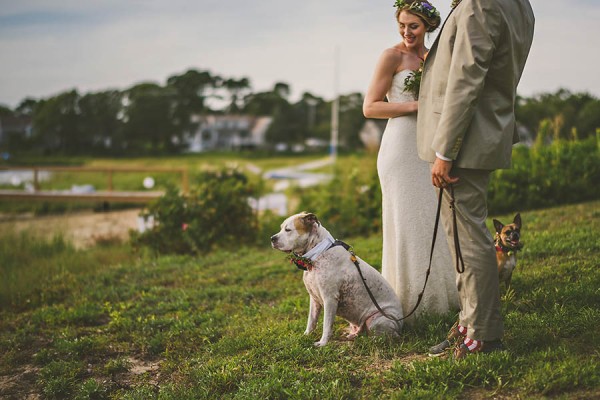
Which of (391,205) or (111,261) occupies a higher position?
(391,205)

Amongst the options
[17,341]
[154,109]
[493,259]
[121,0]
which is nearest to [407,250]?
[493,259]

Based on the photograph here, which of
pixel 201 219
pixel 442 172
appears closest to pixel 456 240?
pixel 442 172

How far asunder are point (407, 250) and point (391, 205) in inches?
15.2

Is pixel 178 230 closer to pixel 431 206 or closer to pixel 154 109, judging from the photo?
pixel 431 206

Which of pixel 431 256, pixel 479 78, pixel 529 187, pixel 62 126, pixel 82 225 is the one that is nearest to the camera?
pixel 479 78

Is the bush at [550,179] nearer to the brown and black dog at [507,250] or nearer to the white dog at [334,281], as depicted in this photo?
the brown and black dog at [507,250]

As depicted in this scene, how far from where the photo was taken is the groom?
10.5ft

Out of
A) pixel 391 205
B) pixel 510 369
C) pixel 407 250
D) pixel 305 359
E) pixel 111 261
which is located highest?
pixel 391 205

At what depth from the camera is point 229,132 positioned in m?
65.8

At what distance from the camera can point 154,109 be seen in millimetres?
49281

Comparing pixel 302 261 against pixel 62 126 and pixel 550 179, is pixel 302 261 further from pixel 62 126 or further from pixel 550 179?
pixel 62 126

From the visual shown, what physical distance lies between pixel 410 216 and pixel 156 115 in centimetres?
4837

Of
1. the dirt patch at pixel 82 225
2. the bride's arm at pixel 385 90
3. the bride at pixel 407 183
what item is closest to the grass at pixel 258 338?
the bride at pixel 407 183

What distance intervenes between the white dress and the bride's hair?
425 mm
